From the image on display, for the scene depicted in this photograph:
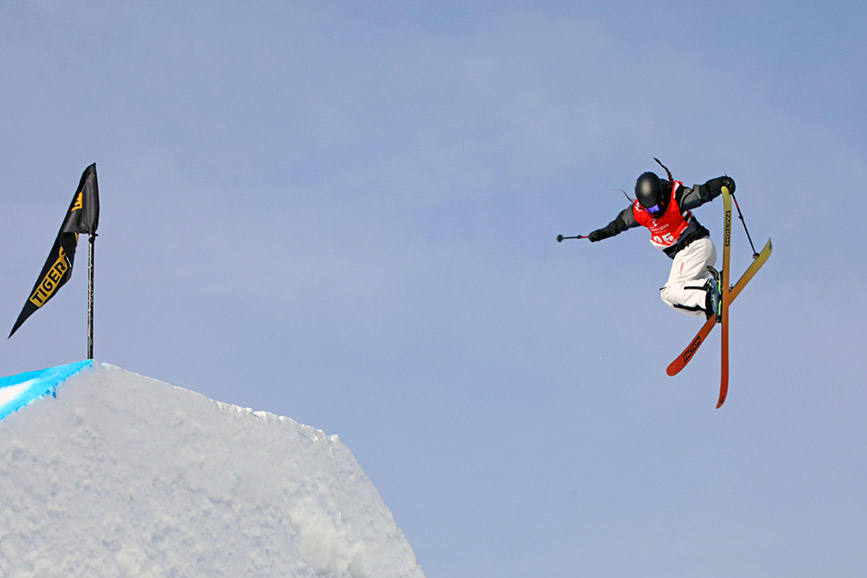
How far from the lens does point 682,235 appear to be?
38.6 ft

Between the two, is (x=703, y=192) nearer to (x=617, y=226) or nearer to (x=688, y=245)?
(x=688, y=245)

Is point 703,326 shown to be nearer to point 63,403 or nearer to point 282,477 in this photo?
point 282,477

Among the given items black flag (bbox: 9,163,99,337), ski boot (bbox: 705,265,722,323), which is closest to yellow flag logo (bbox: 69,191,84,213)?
black flag (bbox: 9,163,99,337)

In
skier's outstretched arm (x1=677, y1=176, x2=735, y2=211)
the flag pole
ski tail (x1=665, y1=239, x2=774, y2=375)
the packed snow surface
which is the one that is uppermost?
skier's outstretched arm (x1=677, y1=176, x2=735, y2=211)

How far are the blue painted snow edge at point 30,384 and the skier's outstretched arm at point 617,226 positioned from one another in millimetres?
7648

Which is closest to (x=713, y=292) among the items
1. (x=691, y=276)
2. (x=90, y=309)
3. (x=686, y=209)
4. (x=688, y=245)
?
(x=691, y=276)

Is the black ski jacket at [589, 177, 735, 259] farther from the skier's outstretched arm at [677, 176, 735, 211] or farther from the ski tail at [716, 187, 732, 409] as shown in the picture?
the ski tail at [716, 187, 732, 409]

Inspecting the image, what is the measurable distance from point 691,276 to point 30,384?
8181 millimetres

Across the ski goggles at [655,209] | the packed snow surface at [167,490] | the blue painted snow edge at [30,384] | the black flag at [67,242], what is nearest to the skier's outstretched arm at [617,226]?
the ski goggles at [655,209]

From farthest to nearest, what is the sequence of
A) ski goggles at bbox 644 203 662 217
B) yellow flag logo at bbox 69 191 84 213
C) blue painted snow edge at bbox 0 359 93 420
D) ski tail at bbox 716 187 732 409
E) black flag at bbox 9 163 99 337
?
ski tail at bbox 716 187 732 409 < ski goggles at bbox 644 203 662 217 < yellow flag logo at bbox 69 191 84 213 < black flag at bbox 9 163 99 337 < blue painted snow edge at bbox 0 359 93 420

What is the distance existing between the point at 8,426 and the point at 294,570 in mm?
2638

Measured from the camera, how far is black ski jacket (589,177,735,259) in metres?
11.4

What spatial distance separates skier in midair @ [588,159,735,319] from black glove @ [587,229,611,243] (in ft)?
1.80

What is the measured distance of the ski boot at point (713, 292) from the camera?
11.7 metres
